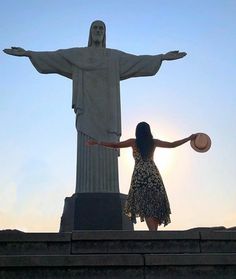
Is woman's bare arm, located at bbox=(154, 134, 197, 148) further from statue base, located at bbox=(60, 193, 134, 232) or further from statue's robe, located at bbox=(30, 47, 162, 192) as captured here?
statue's robe, located at bbox=(30, 47, 162, 192)

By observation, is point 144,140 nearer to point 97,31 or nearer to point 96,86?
point 96,86

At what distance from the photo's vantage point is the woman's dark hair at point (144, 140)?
673 centimetres

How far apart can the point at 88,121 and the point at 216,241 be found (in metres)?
5.23

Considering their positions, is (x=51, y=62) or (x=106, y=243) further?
(x=51, y=62)

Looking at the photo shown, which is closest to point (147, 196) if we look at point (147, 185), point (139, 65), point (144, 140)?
point (147, 185)

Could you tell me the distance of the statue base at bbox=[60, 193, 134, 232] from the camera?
9094mm

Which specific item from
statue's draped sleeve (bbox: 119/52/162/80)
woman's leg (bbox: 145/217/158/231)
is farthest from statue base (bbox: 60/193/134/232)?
statue's draped sleeve (bbox: 119/52/162/80)

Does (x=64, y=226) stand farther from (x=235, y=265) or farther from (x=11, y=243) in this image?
(x=235, y=265)

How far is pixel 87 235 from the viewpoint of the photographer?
556 cm

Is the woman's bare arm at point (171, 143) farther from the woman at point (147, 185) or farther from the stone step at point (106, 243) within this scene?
the stone step at point (106, 243)

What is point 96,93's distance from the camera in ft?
34.4

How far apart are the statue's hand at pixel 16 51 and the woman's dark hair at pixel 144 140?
486 centimetres

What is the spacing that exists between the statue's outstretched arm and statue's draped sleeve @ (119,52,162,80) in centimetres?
231

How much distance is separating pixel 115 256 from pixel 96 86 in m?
6.12
